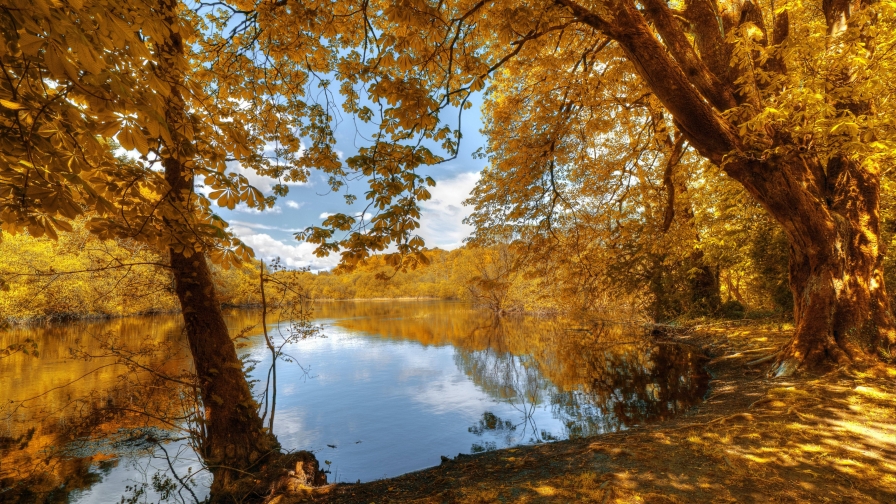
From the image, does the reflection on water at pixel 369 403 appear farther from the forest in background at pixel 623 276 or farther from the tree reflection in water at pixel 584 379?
the forest in background at pixel 623 276

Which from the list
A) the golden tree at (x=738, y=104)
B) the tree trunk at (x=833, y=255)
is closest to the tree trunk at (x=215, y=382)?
the golden tree at (x=738, y=104)

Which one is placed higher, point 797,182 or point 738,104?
point 738,104

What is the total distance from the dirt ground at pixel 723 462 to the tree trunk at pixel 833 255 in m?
0.47

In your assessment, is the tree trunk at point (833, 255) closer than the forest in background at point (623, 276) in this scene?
Yes

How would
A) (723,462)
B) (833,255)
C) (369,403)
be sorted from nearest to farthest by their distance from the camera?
1. (723,462)
2. (833,255)
3. (369,403)

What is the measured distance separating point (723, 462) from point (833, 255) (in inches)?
167

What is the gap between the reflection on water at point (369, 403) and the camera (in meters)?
4.93

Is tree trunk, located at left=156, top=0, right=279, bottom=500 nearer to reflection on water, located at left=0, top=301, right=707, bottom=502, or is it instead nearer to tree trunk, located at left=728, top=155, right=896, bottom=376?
reflection on water, located at left=0, top=301, right=707, bottom=502

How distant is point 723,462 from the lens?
3023 millimetres

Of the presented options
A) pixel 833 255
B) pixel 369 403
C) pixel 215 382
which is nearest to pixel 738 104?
pixel 833 255

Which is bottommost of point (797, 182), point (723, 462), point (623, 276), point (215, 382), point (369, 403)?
point (369, 403)

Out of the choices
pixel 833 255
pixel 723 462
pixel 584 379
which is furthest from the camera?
pixel 584 379

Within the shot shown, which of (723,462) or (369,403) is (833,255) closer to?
(723,462)

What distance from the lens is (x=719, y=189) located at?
32.0 feet
